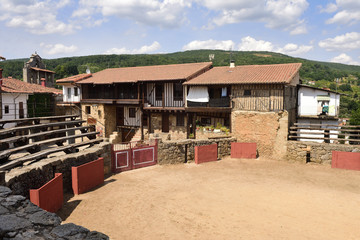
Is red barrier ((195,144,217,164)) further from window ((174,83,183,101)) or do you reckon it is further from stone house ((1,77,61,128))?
stone house ((1,77,61,128))

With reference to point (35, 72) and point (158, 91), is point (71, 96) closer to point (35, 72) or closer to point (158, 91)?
point (158, 91)

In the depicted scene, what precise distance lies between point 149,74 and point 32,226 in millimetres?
23948

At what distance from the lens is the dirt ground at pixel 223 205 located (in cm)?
963

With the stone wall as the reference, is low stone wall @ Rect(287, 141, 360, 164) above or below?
below

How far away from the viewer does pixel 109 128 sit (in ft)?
94.7

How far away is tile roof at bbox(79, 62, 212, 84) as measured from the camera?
25219 millimetres

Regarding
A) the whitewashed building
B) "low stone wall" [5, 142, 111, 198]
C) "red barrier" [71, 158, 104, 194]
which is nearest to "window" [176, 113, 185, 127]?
"low stone wall" [5, 142, 111, 198]

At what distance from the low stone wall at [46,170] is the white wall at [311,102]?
63.5 ft

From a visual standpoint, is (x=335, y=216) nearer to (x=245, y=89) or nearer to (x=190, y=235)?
(x=190, y=235)

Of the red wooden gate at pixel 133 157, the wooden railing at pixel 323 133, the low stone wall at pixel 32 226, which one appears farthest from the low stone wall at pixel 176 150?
the low stone wall at pixel 32 226

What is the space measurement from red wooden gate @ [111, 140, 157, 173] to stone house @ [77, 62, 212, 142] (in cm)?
709

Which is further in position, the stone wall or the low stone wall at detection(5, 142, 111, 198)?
the stone wall

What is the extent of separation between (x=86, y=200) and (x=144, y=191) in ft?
9.58

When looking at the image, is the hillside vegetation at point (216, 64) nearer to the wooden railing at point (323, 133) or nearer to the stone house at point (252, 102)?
the stone house at point (252, 102)
